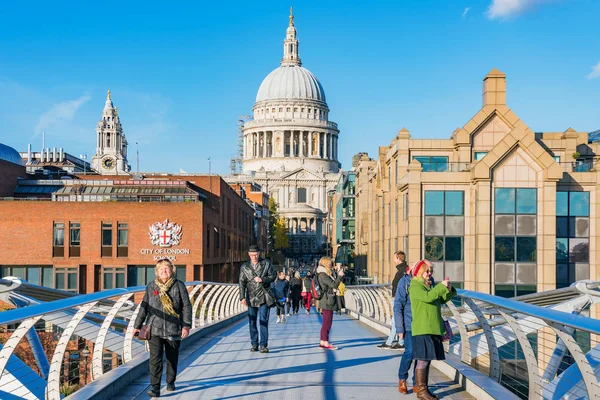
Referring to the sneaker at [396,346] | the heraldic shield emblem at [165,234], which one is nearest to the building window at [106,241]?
the heraldic shield emblem at [165,234]

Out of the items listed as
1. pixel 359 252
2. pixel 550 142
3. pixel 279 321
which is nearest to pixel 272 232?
pixel 359 252

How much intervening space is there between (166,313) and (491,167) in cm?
2911

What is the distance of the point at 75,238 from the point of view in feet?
165

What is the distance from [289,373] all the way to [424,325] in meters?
3.09

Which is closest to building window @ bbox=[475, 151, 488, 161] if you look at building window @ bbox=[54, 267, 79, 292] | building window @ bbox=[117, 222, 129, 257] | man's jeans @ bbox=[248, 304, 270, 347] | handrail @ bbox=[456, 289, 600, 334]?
building window @ bbox=[117, 222, 129, 257]

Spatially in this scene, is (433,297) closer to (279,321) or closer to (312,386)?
(312,386)

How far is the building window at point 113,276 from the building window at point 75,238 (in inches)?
78.9

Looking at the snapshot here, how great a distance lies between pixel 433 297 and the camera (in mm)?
9266

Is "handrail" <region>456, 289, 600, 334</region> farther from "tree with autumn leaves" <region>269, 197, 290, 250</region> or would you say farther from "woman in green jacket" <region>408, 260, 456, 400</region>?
"tree with autumn leaves" <region>269, 197, 290, 250</region>

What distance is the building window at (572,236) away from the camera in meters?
37.8

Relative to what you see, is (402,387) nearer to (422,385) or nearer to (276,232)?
(422,385)

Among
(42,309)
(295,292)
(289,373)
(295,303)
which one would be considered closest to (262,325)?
(289,373)

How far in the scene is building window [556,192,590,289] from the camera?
3775 centimetres

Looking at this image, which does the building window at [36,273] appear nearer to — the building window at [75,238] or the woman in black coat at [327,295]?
the building window at [75,238]
